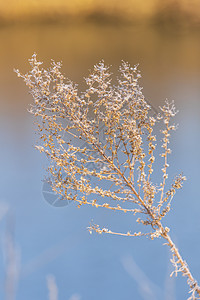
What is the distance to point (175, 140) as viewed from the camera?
5.91 metres

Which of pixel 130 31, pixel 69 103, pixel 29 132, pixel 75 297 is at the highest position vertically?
pixel 130 31

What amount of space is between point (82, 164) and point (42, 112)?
14cm

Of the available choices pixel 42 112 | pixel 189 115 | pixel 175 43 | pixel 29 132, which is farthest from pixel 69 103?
pixel 175 43

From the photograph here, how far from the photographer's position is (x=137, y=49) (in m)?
11.5

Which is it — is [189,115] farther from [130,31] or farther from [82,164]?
[130,31]

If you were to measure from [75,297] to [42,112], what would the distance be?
0.68 metres

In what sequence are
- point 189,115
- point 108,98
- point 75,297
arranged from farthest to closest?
point 189,115 < point 108,98 < point 75,297

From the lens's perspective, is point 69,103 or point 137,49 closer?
point 69,103

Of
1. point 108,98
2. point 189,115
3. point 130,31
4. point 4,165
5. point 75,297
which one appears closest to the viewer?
point 75,297

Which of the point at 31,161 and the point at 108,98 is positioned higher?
the point at 31,161

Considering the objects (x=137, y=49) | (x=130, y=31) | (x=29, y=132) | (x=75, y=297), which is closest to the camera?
(x=75, y=297)

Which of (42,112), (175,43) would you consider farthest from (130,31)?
(42,112)

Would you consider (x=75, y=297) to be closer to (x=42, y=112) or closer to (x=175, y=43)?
(x=42, y=112)

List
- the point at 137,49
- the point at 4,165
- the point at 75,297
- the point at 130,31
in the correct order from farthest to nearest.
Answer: the point at 130,31 < the point at 137,49 < the point at 4,165 < the point at 75,297
